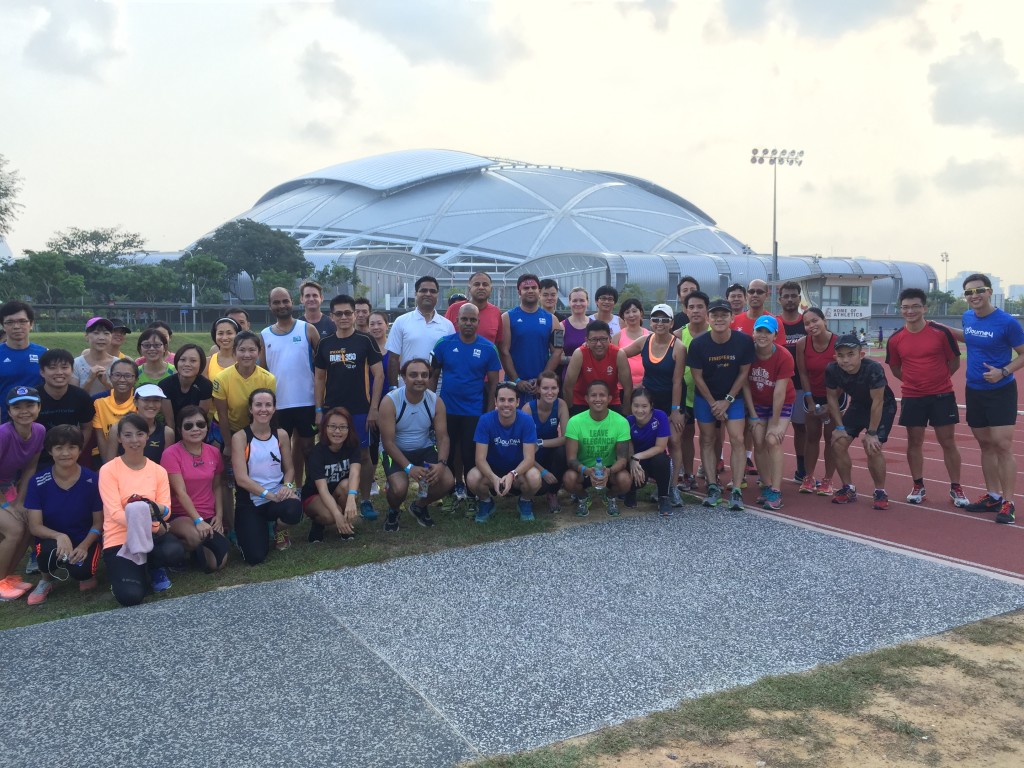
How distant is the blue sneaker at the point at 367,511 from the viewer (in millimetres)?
6527

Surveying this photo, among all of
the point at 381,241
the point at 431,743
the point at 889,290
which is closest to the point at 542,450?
the point at 431,743

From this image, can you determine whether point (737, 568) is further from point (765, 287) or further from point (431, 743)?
point (765, 287)

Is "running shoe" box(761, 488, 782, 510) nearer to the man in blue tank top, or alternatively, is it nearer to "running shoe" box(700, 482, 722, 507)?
"running shoe" box(700, 482, 722, 507)

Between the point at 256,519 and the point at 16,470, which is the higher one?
the point at 16,470

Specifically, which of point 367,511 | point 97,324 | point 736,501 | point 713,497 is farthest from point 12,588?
point 736,501

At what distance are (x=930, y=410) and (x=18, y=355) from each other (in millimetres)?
7417

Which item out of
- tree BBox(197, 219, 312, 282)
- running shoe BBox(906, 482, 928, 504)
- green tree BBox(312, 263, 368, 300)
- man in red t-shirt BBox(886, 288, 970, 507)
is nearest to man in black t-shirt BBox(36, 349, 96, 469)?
man in red t-shirt BBox(886, 288, 970, 507)

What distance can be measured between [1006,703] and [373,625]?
10.1ft

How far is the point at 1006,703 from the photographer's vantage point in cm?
336

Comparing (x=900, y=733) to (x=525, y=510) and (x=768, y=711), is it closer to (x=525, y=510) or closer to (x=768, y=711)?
(x=768, y=711)

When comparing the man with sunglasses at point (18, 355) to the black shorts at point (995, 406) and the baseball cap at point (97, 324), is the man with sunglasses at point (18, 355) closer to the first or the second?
the baseball cap at point (97, 324)

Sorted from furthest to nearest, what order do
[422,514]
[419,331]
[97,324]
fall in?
1. [419,331]
2. [422,514]
3. [97,324]

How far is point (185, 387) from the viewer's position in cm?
591

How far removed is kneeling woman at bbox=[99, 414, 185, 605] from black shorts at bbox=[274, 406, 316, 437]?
4.90 feet
